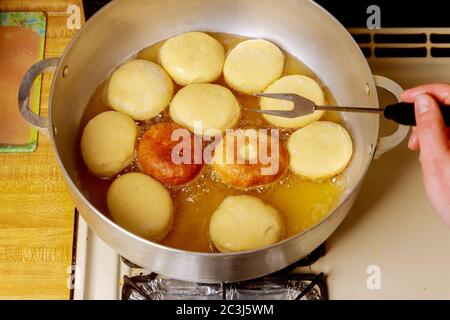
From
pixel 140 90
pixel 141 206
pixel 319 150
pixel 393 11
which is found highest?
pixel 393 11

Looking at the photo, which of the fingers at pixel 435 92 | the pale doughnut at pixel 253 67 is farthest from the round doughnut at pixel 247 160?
the fingers at pixel 435 92

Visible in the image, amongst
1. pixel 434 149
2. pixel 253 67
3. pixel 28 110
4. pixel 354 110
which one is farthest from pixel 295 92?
pixel 28 110

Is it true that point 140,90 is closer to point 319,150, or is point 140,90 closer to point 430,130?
point 319,150

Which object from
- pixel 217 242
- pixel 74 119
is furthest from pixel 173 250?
pixel 74 119

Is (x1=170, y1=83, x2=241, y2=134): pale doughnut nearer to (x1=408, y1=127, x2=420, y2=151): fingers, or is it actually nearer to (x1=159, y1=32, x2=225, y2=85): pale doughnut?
(x1=159, y1=32, x2=225, y2=85): pale doughnut

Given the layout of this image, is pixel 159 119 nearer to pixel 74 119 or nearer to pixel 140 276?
pixel 74 119

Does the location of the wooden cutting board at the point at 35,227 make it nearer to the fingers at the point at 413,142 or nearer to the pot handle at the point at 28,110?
the pot handle at the point at 28,110
